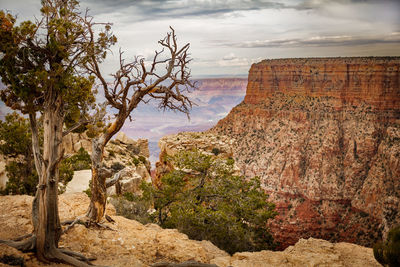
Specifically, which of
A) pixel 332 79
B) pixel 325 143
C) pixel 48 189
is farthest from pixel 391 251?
pixel 332 79

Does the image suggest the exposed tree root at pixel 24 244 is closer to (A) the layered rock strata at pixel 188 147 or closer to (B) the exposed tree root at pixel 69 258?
(B) the exposed tree root at pixel 69 258

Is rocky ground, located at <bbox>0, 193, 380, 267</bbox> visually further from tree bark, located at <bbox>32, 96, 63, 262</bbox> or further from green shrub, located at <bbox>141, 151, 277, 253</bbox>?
green shrub, located at <bbox>141, 151, 277, 253</bbox>

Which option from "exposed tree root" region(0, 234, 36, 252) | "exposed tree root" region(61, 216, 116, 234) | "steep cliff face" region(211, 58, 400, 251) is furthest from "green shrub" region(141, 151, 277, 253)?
"steep cliff face" region(211, 58, 400, 251)

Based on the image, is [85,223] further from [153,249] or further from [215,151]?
[215,151]

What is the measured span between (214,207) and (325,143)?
63.4m

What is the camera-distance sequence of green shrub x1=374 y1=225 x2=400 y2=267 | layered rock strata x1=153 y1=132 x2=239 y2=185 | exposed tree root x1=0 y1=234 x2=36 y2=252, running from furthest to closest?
layered rock strata x1=153 y1=132 x2=239 y2=185, exposed tree root x1=0 y1=234 x2=36 y2=252, green shrub x1=374 y1=225 x2=400 y2=267

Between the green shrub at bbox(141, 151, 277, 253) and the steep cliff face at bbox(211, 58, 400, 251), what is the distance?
40456 mm

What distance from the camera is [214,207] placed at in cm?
1491

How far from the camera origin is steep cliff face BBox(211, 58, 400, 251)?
183ft

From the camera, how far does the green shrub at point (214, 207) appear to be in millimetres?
12867

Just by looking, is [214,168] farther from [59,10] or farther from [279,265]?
[59,10]

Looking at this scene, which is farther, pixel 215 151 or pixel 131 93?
pixel 215 151

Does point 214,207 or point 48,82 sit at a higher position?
point 48,82

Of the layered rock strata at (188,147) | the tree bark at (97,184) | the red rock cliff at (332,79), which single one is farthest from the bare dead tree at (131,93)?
the red rock cliff at (332,79)
